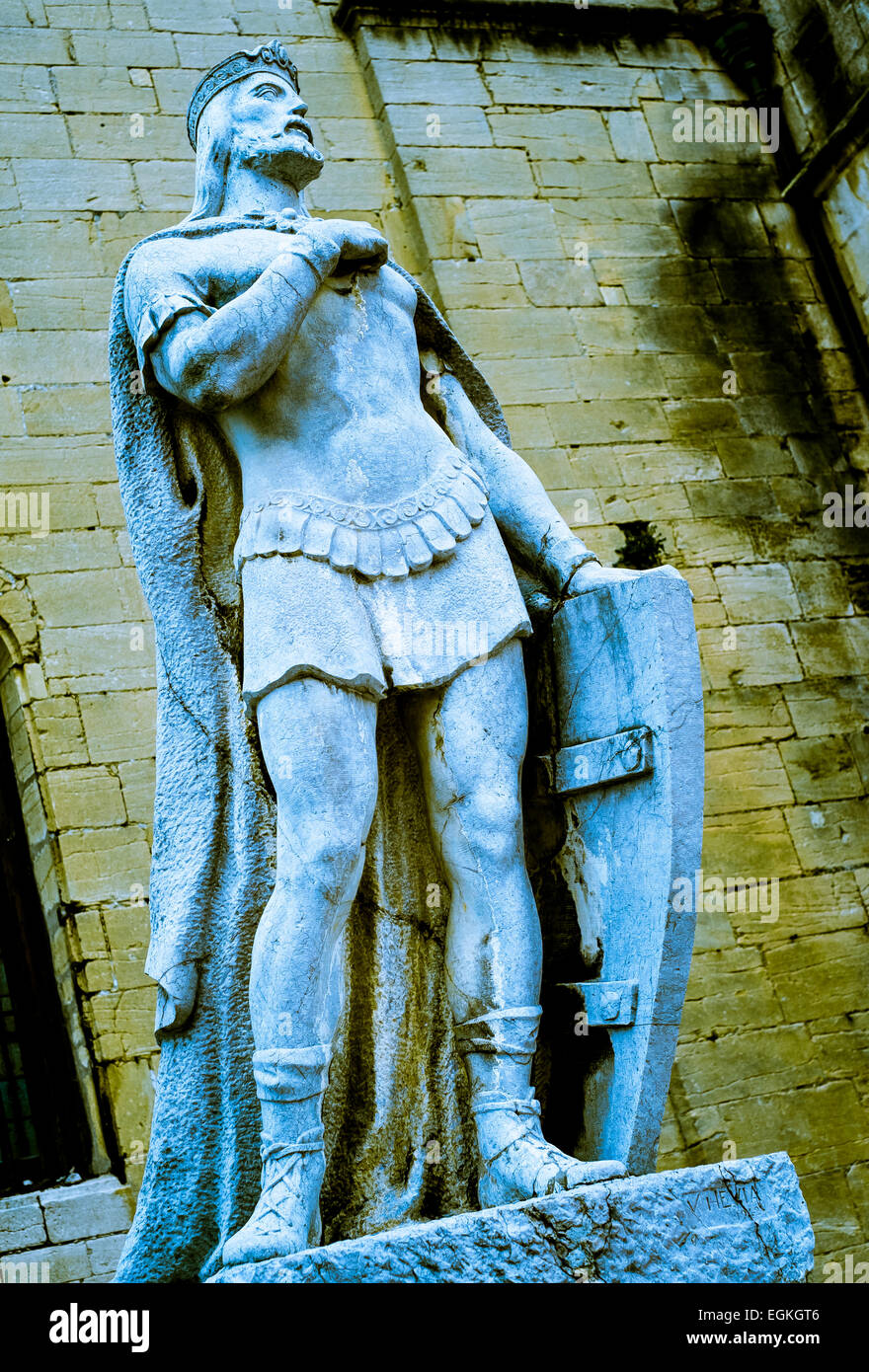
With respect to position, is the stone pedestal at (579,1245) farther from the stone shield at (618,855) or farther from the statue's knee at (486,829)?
the statue's knee at (486,829)

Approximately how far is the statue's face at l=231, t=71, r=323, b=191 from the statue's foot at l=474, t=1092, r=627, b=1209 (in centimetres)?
202

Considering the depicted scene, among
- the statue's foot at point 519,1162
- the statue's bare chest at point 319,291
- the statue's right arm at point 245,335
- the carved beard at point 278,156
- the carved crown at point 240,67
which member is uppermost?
the carved crown at point 240,67

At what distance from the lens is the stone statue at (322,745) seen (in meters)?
2.68

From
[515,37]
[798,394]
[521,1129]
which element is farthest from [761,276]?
[521,1129]

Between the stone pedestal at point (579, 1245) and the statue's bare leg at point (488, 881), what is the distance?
0.30 meters

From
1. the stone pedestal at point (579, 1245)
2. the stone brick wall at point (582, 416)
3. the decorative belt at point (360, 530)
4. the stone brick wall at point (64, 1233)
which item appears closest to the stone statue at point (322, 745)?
the decorative belt at point (360, 530)

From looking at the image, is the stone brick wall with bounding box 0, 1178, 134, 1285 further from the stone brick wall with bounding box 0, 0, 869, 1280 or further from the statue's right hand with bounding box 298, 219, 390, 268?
the statue's right hand with bounding box 298, 219, 390, 268

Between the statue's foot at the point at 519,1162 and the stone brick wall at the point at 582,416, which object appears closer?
the statue's foot at the point at 519,1162

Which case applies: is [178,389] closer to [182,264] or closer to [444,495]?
[182,264]

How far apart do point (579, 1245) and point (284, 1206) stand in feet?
1.68

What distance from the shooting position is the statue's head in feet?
10.5

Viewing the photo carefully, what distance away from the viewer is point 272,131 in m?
3.21

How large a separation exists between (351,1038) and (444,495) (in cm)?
111
